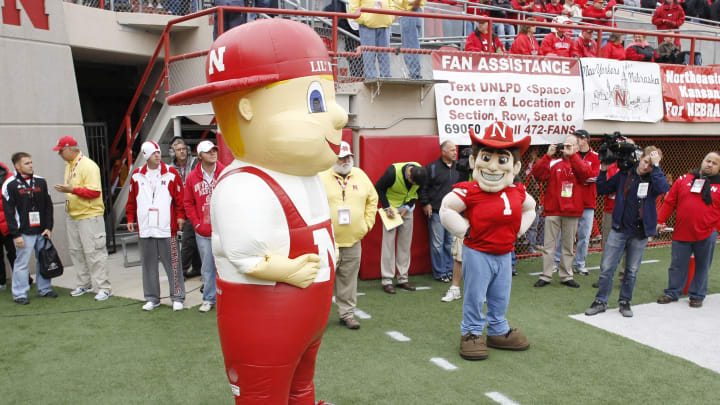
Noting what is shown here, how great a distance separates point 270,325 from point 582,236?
5.91m

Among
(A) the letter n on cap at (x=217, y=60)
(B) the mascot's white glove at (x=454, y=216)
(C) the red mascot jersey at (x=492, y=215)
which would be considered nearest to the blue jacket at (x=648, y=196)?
(C) the red mascot jersey at (x=492, y=215)

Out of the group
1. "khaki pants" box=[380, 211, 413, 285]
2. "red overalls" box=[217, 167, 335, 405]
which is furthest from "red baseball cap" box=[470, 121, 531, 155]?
"khaki pants" box=[380, 211, 413, 285]

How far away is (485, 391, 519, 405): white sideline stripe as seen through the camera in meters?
4.00

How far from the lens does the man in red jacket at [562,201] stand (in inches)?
274

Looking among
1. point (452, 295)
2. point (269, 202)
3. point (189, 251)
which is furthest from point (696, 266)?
point (189, 251)

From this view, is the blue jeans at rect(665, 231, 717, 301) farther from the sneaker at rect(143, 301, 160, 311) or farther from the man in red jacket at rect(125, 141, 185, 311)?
the sneaker at rect(143, 301, 160, 311)

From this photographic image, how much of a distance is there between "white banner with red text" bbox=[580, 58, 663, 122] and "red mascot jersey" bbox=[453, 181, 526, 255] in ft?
16.0

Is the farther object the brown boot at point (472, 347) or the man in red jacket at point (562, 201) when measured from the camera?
the man in red jacket at point (562, 201)

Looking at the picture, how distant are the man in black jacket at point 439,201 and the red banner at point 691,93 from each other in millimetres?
4733

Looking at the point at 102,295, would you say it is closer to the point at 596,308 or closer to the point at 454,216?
the point at 454,216

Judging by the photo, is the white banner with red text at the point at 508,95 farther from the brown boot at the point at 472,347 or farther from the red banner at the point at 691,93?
the brown boot at the point at 472,347

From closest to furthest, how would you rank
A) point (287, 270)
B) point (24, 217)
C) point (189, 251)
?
1. point (287, 270)
2. point (24, 217)
3. point (189, 251)

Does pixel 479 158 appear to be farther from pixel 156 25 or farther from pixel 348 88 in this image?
pixel 156 25

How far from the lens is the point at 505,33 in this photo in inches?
476
